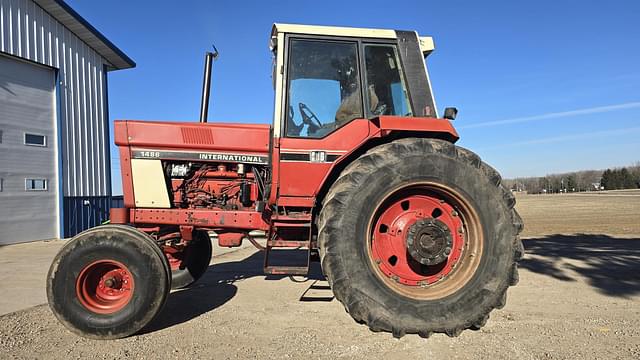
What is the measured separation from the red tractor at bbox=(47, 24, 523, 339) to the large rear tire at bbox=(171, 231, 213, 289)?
0.50 metres

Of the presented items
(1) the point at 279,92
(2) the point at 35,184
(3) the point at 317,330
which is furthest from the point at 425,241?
(2) the point at 35,184

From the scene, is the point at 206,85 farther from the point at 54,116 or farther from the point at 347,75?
the point at 54,116

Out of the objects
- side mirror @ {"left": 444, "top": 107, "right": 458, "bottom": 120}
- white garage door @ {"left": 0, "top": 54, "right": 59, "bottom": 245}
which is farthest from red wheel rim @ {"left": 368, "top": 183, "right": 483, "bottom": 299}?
white garage door @ {"left": 0, "top": 54, "right": 59, "bottom": 245}

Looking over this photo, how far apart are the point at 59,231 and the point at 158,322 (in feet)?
32.8

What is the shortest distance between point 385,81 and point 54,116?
38.0 ft

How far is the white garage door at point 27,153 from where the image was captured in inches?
410

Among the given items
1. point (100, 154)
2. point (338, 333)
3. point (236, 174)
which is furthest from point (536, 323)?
point (100, 154)

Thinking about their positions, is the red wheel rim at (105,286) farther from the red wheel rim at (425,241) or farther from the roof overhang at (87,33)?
the roof overhang at (87,33)

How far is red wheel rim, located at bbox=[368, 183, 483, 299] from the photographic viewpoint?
307 cm

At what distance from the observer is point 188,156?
4012mm

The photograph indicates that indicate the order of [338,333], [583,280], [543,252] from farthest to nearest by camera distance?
[543,252] → [583,280] → [338,333]

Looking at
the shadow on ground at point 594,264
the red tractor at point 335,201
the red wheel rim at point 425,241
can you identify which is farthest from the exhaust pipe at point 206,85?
the shadow on ground at point 594,264

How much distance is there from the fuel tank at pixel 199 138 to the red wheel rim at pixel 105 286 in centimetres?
116

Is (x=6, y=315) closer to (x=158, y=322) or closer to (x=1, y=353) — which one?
(x=1, y=353)
